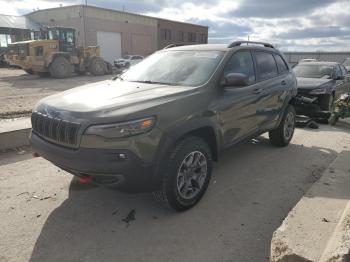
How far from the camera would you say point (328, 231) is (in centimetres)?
289

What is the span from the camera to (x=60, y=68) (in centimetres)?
1916

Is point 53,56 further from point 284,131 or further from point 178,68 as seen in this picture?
point 178,68

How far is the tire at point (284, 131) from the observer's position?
5.94 meters

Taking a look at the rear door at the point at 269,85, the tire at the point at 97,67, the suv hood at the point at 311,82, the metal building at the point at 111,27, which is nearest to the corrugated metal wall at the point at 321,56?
the metal building at the point at 111,27

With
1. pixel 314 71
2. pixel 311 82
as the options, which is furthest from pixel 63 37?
pixel 311 82

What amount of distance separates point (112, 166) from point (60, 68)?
17.7 metres

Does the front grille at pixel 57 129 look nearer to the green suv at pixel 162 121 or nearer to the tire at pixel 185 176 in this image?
the green suv at pixel 162 121

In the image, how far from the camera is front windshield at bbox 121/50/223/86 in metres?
4.06

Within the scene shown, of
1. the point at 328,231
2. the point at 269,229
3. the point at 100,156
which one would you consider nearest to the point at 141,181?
the point at 100,156

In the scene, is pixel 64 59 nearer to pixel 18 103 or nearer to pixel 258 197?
pixel 18 103

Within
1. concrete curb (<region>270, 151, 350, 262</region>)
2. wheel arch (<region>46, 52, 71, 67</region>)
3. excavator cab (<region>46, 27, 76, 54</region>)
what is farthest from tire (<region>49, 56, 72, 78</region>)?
concrete curb (<region>270, 151, 350, 262</region>)

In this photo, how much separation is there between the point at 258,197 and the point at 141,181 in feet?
5.74

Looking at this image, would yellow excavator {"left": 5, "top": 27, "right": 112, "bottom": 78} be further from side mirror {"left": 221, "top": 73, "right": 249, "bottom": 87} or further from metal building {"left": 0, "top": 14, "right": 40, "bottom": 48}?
side mirror {"left": 221, "top": 73, "right": 249, "bottom": 87}

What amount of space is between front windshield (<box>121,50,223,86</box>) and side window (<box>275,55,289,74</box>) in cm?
190
